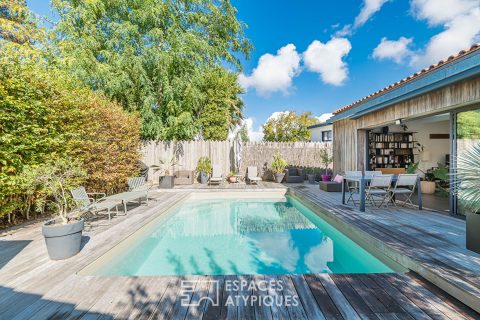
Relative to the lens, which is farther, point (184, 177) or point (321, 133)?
point (321, 133)

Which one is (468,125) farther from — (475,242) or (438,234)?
(475,242)

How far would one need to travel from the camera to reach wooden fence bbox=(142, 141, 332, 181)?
11289 millimetres

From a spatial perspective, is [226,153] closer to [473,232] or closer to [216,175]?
[216,175]

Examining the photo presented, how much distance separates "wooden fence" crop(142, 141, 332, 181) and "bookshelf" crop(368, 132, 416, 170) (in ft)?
8.67

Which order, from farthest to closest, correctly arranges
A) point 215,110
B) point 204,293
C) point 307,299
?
1. point 215,110
2. point 204,293
3. point 307,299

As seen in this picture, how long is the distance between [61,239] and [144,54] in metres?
10.6

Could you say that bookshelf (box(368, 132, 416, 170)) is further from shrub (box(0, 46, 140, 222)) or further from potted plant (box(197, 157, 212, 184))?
shrub (box(0, 46, 140, 222))

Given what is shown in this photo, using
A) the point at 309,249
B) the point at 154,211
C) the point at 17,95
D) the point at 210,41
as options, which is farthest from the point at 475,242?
the point at 210,41

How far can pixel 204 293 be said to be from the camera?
2.38m

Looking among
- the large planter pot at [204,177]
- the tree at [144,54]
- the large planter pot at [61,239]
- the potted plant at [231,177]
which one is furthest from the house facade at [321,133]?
the large planter pot at [61,239]

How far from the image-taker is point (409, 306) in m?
2.15

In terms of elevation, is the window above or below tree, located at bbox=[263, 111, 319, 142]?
below

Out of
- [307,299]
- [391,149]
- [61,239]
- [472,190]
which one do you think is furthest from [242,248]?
[391,149]

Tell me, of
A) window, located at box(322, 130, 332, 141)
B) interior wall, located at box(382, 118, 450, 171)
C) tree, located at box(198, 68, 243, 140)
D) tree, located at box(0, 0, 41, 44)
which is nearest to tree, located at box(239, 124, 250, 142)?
tree, located at box(198, 68, 243, 140)
